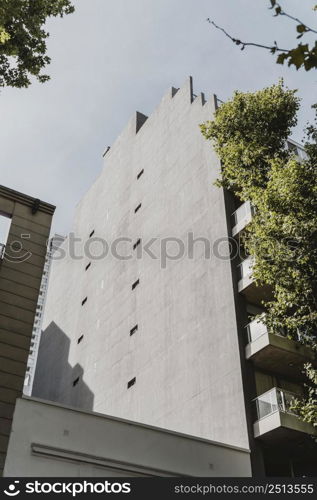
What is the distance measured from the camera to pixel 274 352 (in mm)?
Result: 20062

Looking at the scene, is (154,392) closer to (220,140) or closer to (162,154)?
(220,140)

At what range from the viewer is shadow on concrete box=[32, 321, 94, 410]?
30156 millimetres

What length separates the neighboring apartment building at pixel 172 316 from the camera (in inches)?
786

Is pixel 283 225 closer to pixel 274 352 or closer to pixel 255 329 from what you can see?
pixel 255 329

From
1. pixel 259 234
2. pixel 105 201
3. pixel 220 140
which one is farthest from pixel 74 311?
pixel 259 234

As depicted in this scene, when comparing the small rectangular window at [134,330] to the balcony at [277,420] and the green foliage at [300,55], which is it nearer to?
the balcony at [277,420]

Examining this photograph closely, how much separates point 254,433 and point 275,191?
8.66 meters
